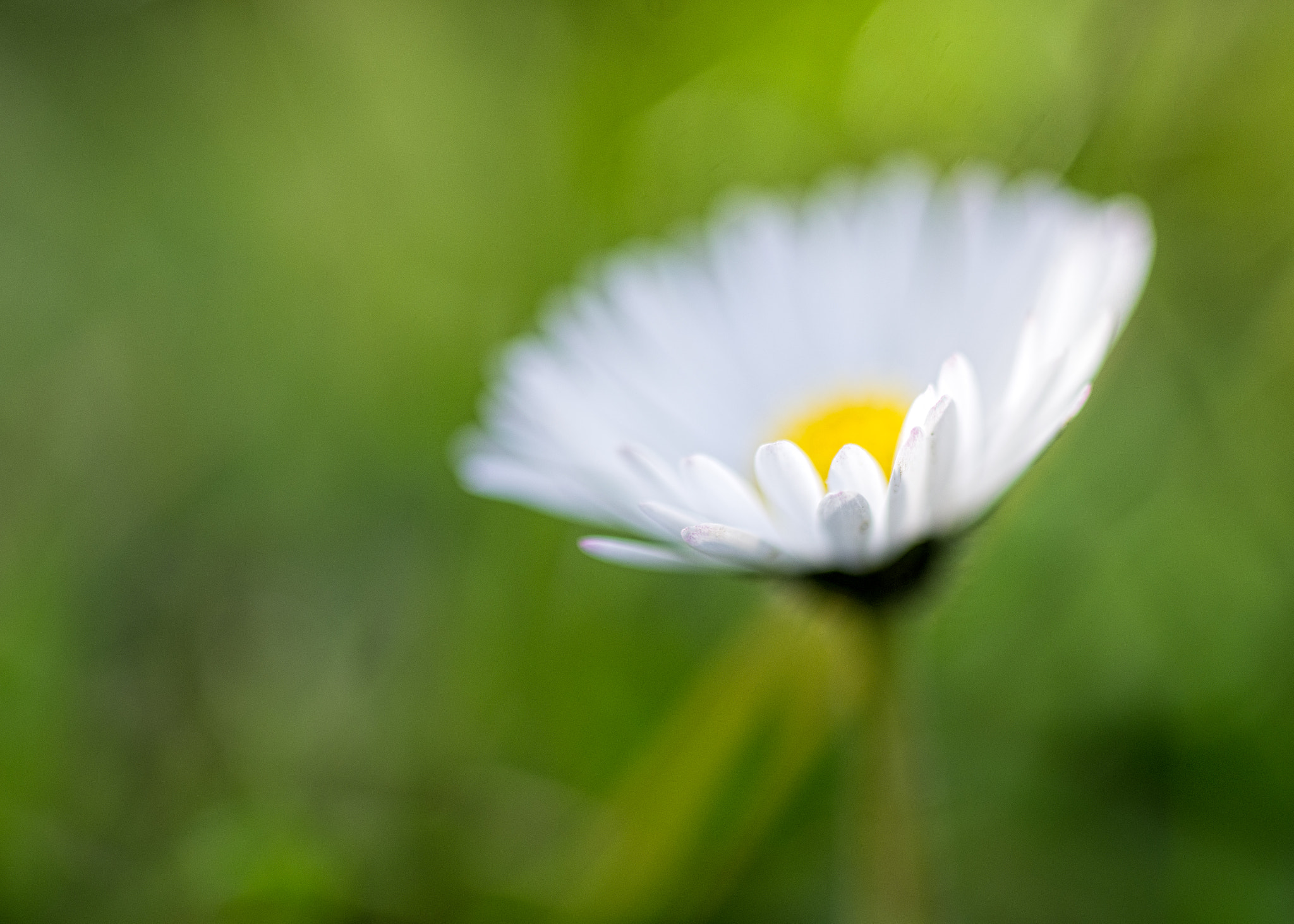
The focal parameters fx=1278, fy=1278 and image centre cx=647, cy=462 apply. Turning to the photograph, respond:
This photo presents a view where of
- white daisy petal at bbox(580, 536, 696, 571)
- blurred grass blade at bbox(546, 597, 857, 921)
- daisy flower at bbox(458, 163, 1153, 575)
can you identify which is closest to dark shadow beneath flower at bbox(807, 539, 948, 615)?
daisy flower at bbox(458, 163, 1153, 575)

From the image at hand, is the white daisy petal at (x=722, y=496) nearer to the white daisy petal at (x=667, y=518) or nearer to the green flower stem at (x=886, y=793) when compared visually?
the white daisy petal at (x=667, y=518)

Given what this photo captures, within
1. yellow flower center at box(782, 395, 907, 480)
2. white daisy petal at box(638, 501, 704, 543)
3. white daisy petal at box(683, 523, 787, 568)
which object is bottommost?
white daisy petal at box(683, 523, 787, 568)

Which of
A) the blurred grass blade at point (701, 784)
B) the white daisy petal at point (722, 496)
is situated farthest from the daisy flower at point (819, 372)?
the blurred grass blade at point (701, 784)

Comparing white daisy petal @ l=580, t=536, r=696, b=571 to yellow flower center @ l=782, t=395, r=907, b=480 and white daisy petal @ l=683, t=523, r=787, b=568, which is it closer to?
white daisy petal @ l=683, t=523, r=787, b=568

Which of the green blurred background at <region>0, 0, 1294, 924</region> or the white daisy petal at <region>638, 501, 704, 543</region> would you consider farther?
the green blurred background at <region>0, 0, 1294, 924</region>

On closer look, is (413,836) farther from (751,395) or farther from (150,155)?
(150,155)

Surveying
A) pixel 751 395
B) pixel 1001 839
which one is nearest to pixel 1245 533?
pixel 1001 839

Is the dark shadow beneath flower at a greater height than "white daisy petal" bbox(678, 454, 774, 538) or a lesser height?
lesser
